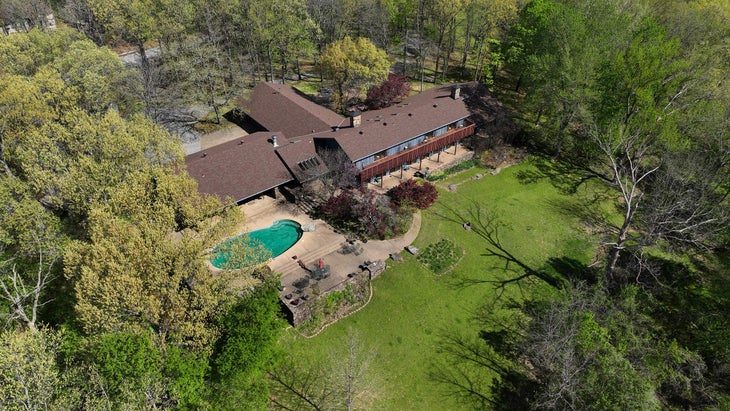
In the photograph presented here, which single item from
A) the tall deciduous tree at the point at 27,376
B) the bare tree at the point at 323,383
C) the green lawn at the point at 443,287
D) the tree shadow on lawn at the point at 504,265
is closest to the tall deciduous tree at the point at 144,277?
the tall deciduous tree at the point at 27,376

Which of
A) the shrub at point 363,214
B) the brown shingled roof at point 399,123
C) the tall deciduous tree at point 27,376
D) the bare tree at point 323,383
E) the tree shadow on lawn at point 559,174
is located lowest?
the bare tree at point 323,383

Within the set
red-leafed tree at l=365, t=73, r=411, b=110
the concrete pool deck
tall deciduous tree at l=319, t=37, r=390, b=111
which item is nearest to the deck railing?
the concrete pool deck

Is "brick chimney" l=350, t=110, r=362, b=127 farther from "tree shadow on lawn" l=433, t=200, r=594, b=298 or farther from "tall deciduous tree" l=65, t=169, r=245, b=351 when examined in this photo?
"tall deciduous tree" l=65, t=169, r=245, b=351

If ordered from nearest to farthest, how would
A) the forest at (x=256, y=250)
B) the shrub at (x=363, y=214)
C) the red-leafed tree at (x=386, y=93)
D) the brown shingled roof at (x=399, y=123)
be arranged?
the forest at (x=256, y=250), the shrub at (x=363, y=214), the brown shingled roof at (x=399, y=123), the red-leafed tree at (x=386, y=93)

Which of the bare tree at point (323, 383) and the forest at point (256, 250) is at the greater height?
the forest at point (256, 250)

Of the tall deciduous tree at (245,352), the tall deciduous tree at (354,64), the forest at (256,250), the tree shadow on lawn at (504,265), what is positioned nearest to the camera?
the forest at (256,250)

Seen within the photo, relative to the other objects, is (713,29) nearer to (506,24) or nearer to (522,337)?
(506,24)

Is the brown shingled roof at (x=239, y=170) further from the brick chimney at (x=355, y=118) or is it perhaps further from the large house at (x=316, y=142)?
the brick chimney at (x=355, y=118)

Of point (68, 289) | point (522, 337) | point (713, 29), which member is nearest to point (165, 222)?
point (68, 289)
